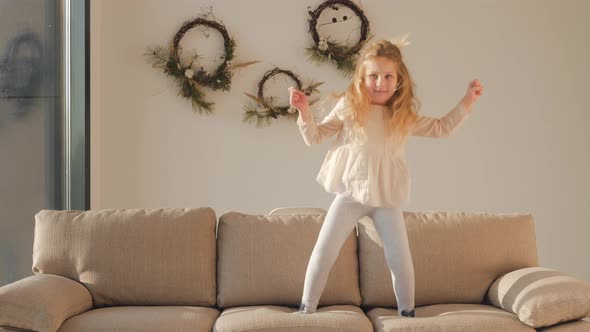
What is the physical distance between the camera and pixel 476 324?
107 inches

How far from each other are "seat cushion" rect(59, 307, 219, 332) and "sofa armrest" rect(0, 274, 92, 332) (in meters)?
0.06

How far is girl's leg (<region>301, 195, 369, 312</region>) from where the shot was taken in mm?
2900

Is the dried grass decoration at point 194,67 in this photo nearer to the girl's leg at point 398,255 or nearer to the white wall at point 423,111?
the white wall at point 423,111

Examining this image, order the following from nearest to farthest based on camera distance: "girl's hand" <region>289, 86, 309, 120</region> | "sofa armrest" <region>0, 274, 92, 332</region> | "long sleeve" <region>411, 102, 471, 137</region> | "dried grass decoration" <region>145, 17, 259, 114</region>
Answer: "sofa armrest" <region>0, 274, 92, 332</region> → "girl's hand" <region>289, 86, 309, 120</region> → "long sleeve" <region>411, 102, 471, 137</region> → "dried grass decoration" <region>145, 17, 259, 114</region>

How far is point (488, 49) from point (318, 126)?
2255mm

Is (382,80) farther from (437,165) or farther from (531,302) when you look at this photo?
(437,165)

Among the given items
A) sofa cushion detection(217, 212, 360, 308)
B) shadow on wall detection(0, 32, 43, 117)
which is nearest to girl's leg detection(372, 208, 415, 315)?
sofa cushion detection(217, 212, 360, 308)

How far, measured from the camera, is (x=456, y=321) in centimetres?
273

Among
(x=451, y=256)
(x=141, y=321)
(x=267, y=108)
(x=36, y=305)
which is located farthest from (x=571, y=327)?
(x=267, y=108)

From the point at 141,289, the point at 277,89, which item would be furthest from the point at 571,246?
the point at 141,289

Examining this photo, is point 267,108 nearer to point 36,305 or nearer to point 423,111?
point 423,111

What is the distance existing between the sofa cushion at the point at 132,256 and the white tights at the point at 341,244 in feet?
1.45

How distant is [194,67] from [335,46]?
0.85 m

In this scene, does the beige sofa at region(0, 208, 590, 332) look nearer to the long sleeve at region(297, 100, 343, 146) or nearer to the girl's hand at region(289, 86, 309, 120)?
the long sleeve at region(297, 100, 343, 146)
